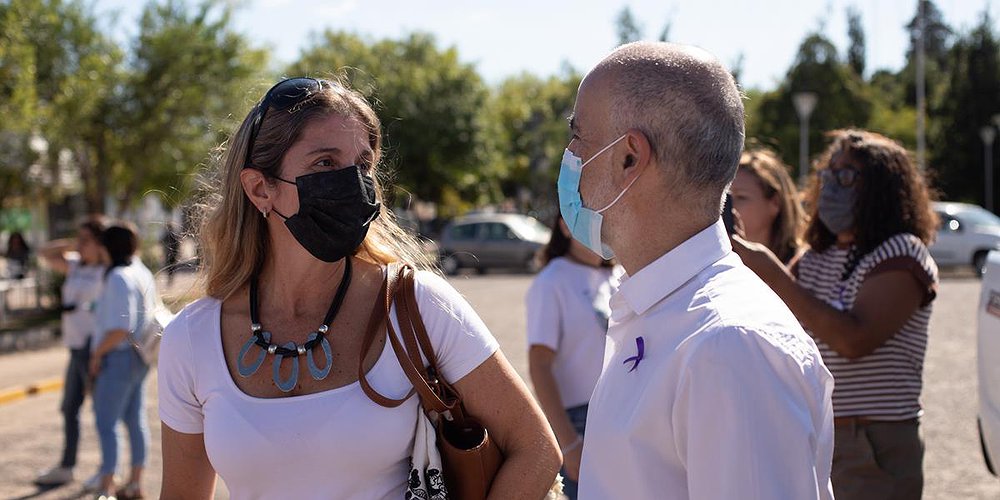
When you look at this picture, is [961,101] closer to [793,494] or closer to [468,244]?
[468,244]

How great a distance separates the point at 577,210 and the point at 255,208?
1.18m

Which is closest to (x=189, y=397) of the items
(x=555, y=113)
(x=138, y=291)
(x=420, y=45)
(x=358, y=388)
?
(x=358, y=388)

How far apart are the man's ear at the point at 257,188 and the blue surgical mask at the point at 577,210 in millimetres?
997

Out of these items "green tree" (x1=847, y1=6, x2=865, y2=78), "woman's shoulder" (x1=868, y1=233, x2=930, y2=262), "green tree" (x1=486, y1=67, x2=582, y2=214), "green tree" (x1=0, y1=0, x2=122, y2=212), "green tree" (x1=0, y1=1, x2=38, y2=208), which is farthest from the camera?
"green tree" (x1=847, y1=6, x2=865, y2=78)

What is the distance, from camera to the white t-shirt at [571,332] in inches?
174

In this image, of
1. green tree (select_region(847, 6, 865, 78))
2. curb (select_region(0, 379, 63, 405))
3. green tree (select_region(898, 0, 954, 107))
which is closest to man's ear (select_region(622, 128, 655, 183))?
curb (select_region(0, 379, 63, 405))

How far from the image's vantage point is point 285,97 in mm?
2635

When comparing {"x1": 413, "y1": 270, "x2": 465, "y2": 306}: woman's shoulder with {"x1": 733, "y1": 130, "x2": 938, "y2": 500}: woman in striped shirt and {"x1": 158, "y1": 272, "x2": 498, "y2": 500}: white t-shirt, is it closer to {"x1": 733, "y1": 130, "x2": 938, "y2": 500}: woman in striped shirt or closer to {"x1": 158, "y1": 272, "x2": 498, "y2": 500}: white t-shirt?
{"x1": 158, "y1": 272, "x2": 498, "y2": 500}: white t-shirt

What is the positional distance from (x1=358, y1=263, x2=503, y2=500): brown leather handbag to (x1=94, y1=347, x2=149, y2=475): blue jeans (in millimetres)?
5120

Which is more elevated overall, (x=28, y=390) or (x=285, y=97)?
(x=285, y=97)

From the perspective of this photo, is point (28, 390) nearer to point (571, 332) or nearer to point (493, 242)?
point (571, 332)

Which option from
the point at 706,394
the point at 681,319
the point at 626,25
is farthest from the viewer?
the point at 626,25

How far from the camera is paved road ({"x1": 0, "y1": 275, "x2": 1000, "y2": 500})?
22.9 feet

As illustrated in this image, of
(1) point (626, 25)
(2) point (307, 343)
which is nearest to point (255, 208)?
(2) point (307, 343)
